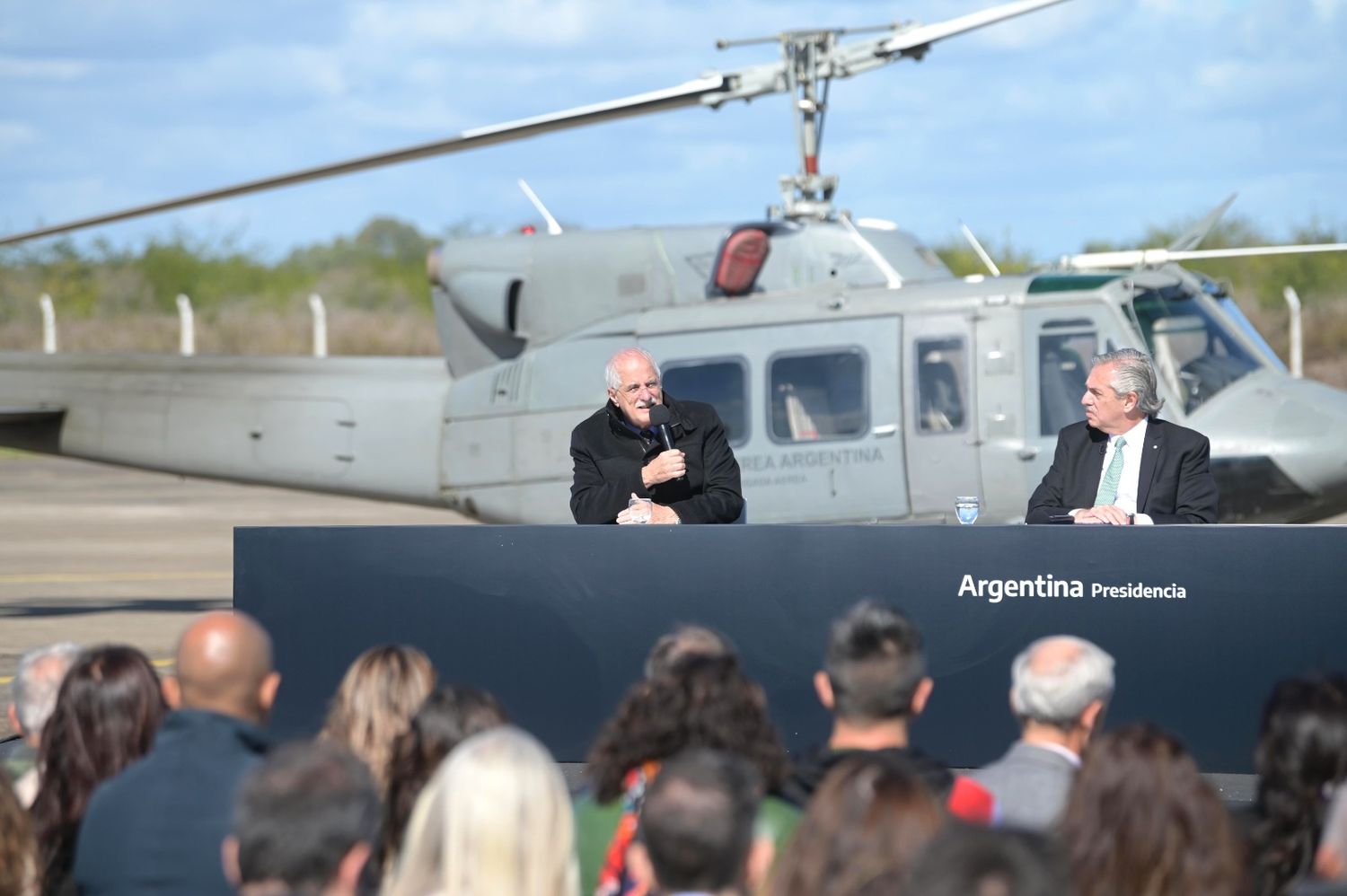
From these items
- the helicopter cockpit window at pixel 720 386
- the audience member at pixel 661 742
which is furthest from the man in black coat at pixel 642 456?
the helicopter cockpit window at pixel 720 386

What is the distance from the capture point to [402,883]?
10.5 ft

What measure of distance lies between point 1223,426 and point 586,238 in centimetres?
483

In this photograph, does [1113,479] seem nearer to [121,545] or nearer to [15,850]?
[15,850]

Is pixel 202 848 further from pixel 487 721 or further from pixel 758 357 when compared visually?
pixel 758 357

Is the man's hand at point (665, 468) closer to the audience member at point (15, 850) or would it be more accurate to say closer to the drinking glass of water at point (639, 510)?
the drinking glass of water at point (639, 510)

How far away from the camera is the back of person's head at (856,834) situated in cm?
318

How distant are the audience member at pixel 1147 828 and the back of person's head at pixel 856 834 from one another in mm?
338

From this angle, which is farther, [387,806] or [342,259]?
[342,259]

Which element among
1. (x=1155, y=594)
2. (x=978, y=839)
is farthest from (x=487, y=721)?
(x=1155, y=594)

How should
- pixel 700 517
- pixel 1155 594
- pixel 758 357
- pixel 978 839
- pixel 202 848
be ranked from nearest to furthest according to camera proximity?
pixel 978 839 → pixel 202 848 → pixel 1155 594 → pixel 700 517 → pixel 758 357

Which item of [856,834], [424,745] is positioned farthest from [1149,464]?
[856,834]

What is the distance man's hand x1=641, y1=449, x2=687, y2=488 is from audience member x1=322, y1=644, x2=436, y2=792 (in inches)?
102

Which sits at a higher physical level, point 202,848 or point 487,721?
point 487,721

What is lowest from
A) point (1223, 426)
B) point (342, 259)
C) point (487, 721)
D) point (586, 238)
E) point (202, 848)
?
point (202, 848)
